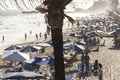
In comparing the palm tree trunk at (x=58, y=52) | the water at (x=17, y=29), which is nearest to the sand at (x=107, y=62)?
the palm tree trunk at (x=58, y=52)

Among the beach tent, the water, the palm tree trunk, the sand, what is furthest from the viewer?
the water

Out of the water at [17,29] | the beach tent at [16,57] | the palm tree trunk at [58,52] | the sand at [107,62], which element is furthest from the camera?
the water at [17,29]

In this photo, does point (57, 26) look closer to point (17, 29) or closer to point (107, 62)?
point (107, 62)

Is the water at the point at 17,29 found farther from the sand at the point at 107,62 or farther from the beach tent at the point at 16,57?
the beach tent at the point at 16,57

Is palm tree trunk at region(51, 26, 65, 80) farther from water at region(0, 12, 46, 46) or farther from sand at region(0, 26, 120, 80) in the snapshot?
water at region(0, 12, 46, 46)

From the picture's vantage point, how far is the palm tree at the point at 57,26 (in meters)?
6.97

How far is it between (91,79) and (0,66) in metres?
9.05

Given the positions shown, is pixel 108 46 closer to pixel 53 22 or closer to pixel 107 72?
pixel 107 72

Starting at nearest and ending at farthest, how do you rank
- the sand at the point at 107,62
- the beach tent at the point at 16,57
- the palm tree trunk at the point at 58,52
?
the palm tree trunk at the point at 58,52 → the sand at the point at 107,62 → the beach tent at the point at 16,57

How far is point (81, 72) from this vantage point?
61.9 feet

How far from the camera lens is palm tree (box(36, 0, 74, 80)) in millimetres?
6969

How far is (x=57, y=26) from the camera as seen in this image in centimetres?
711

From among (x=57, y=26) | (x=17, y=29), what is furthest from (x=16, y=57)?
(x=17, y=29)

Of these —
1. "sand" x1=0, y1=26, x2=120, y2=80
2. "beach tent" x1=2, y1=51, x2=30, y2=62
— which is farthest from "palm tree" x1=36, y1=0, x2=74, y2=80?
"beach tent" x1=2, y1=51, x2=30, y2=62
